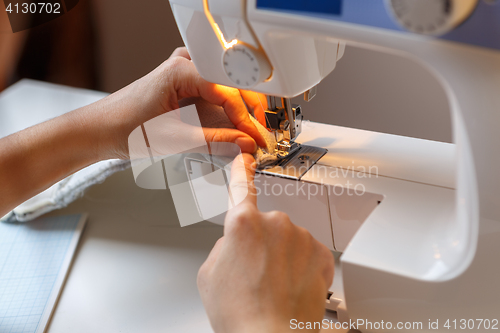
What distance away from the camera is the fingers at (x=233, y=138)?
804mm

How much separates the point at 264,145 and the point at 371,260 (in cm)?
32

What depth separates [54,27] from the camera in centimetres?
188

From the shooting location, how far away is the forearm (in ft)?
3.03

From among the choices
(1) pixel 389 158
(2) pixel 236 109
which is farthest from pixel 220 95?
(1) pixel 389 158

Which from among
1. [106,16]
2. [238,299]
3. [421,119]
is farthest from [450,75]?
[106,16]

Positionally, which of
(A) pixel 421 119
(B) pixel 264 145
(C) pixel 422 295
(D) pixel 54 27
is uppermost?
(D) pixel 54 27

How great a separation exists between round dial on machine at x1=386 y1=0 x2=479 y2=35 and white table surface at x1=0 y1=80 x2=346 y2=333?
0.60 m

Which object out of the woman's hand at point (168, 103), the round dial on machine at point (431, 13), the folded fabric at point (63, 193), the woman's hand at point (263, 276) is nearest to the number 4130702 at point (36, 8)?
the folded fabric at point (63, 193)

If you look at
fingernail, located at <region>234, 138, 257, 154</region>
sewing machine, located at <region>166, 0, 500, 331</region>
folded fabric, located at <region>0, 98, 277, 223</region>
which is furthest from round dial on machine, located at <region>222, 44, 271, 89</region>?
folded fabric, located at <region>0, 98, 277, 223</region>

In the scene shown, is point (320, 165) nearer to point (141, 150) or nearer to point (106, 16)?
point (141, 150)

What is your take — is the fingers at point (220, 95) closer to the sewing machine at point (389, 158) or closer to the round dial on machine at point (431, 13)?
the sewing machine at point (389, 158)

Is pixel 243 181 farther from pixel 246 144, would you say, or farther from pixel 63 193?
pixel 63 193

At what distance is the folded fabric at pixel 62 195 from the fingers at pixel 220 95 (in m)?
0.32

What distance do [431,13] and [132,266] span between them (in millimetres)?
741
